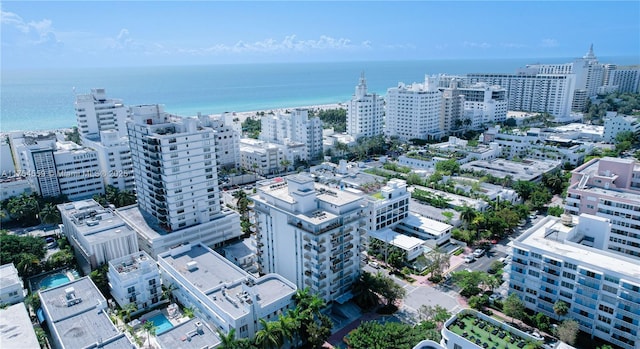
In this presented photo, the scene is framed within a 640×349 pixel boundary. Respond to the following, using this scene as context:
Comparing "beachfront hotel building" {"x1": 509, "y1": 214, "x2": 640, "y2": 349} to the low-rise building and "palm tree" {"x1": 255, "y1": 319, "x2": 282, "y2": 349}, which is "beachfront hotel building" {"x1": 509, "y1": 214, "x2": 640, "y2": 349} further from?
the low-rise building

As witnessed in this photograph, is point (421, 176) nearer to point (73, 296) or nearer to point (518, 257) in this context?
point (518, 257)

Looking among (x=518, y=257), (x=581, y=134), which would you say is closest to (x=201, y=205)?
(x=518, y=257)

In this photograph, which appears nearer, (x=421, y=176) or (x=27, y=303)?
(x=27, y=303)

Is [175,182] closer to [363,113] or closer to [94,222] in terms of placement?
[94,222]

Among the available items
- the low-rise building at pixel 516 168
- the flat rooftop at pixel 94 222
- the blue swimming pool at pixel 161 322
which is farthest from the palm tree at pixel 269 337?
the low-rise building at pixel 516 168

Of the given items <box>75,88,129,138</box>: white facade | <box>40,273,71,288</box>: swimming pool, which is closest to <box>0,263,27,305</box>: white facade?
<box>40,273,71,288</box>: swimming pool
